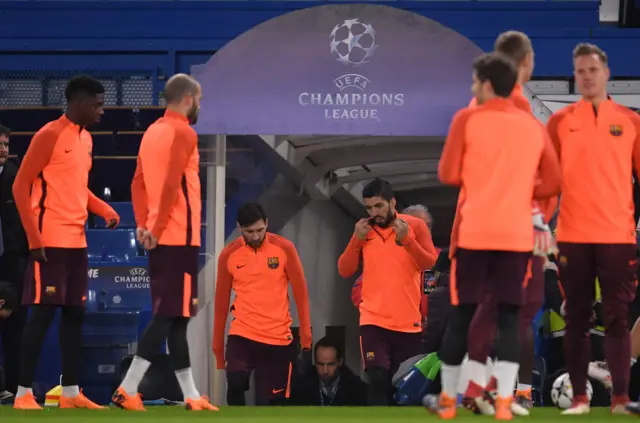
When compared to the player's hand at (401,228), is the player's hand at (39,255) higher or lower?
lower

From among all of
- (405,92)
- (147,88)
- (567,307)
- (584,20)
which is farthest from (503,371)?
(584,20)

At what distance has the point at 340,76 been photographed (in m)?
7.75

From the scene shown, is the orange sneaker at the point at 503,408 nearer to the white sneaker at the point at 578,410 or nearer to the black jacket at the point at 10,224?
the white sneaker at the point at 578,410

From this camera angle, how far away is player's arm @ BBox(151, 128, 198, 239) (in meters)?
5.33

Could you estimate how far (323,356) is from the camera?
8.60 metres

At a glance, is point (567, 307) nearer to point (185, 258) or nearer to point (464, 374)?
point (464, 374)

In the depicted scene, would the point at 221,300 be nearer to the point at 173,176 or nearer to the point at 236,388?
the point at 236,388

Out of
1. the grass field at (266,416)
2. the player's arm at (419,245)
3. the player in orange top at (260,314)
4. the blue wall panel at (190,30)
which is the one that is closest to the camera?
the grass field at (266,416)

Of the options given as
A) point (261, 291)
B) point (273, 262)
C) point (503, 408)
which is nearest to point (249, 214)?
point (273, 262)

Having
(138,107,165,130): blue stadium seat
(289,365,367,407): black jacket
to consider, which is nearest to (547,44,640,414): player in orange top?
(289,365,367,407): black jacket

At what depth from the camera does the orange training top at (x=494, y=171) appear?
4594 mm

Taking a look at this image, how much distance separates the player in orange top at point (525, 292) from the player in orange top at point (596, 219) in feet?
0.67

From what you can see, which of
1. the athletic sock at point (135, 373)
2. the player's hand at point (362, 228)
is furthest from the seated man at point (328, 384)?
the athletic sock at point (135, 373)

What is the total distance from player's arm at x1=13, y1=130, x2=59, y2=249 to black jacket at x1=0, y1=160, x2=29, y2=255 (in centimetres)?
222
